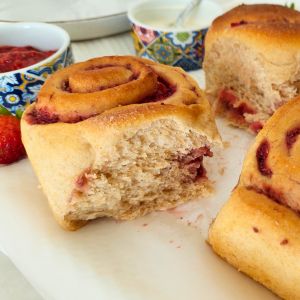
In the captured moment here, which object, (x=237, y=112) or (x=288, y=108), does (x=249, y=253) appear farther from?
(x=237, y=112)

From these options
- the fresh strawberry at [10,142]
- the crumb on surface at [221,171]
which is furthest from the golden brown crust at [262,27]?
the fresh strawberry at [10,142]

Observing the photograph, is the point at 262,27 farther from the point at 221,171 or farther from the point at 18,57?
the point at 18,57

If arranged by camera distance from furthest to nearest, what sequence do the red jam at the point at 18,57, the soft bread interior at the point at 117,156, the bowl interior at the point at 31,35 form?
the bowl interior at the point at 31,35 → the red jam at the point at 18,57 → the soft bread interior at the point at 117,156

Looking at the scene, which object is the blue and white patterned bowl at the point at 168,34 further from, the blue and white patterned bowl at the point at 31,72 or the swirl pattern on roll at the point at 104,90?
the swirl pattern on roll at the point at 104,90

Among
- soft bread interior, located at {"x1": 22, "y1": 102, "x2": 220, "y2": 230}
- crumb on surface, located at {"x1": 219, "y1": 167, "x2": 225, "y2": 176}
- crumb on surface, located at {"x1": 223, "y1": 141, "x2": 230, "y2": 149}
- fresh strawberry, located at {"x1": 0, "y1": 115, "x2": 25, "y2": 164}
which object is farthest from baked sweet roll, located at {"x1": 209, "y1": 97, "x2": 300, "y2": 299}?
fresh strawberry, located at {"x1": 0, "y1": 115, "x2": 25, "y2": 164}

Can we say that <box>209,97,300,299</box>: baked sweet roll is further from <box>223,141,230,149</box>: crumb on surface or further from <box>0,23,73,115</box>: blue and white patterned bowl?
<box>0,23,73,115</box>: blue and white patterned bowl
